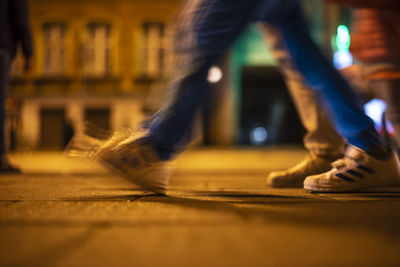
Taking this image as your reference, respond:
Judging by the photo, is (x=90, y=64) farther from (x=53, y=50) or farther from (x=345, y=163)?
(x=345, y=163)

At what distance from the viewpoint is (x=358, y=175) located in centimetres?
201

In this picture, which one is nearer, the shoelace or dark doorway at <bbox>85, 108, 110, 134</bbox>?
the shoelace

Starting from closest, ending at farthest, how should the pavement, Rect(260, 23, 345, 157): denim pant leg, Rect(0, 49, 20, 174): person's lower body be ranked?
the pavement < Rect(260, 23, 345, 157): denim pant leg < Rect(0, 49, 20, 174): person's lower body

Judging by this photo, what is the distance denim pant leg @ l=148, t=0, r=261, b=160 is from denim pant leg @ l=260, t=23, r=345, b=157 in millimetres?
494

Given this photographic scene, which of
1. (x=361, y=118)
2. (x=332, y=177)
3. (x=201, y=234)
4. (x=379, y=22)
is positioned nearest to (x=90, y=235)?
(x=201, y=234)

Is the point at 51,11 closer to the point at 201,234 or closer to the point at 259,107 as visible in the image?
the point at 259,107

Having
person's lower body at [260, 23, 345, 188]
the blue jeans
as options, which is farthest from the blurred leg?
person's lower body at [260, 23, 345, 188]

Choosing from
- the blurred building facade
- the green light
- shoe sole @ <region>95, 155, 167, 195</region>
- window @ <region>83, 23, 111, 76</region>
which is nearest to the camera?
shoe sole @ <region>95, 155, 167, 195</region>

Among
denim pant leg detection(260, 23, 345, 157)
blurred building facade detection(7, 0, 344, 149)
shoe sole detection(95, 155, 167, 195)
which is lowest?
shoe sole detection(95, 155, 167, 195)

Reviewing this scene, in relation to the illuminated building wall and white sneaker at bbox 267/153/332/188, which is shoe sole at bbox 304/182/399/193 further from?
the illuminated building wall

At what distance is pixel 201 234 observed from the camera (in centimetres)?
118

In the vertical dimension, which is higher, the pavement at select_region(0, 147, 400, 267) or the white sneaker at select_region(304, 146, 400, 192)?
the white sneaker at select_region(304, 146, 400, 192)

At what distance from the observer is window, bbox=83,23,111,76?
17781mm

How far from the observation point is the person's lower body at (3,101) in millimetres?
3727
